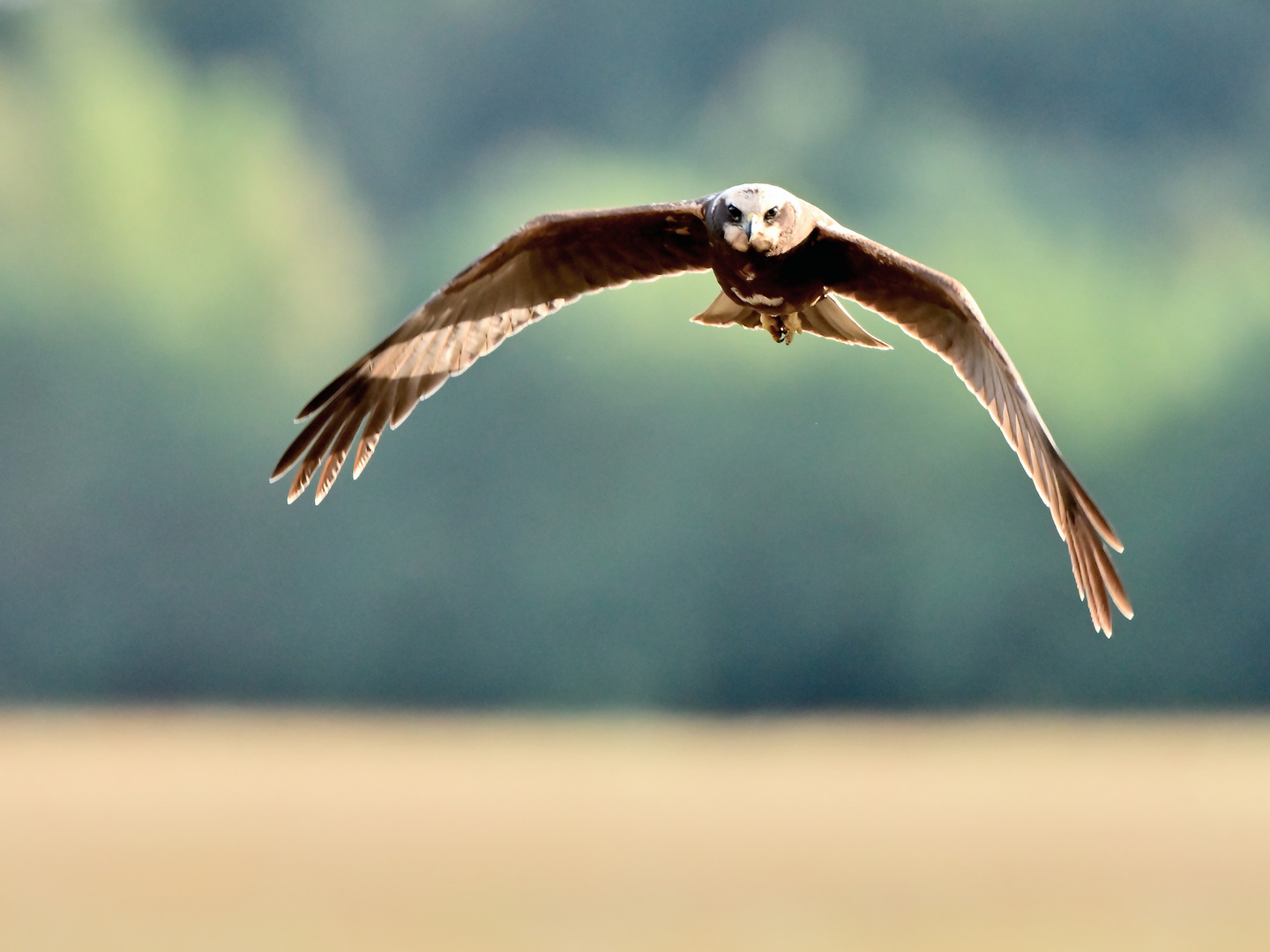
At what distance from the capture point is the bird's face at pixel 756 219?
411 centimetres

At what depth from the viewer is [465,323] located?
4.89 metres

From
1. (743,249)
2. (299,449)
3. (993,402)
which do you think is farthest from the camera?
(299,449)

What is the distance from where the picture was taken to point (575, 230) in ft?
15.6

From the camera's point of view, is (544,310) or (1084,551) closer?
(1084,551)

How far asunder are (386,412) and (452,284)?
528 millimetres

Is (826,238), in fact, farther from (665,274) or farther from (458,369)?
(458,369)

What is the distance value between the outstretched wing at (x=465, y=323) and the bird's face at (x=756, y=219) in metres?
0.58

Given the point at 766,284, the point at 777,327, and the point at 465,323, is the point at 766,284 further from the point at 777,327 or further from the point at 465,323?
the point at 465,323

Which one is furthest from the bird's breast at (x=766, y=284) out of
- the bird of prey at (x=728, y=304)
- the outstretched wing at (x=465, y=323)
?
the outstretched wing at (x=465, y=323)

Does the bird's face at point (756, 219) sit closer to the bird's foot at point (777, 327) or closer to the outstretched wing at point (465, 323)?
the bird's foot at point (777, 327)

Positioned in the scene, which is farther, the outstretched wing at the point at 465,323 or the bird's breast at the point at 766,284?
the outstretched wing at the point at 465,323

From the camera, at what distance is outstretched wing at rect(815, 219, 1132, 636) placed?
13.7 feet

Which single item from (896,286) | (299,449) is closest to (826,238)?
(896,286)

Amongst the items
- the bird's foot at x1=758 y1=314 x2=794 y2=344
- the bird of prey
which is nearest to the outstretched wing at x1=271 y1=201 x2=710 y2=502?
the bird of prey
